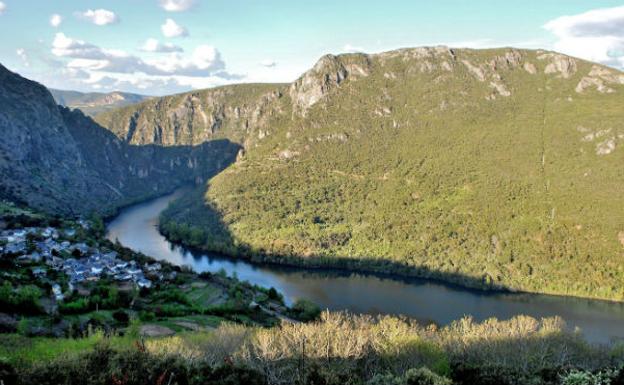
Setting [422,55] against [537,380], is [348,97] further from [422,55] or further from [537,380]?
[537,380]

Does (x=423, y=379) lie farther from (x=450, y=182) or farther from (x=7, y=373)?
(x=450, y=182)

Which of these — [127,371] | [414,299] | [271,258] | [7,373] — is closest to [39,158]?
[271,258]

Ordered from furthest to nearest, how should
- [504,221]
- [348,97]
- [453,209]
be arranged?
[348,97] < [453,209] < [504,221]

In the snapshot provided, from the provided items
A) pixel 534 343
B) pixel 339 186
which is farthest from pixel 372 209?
pixel 534 343

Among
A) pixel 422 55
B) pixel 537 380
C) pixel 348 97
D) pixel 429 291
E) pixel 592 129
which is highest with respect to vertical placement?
pixel 422 55

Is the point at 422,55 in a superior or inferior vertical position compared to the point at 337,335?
superior

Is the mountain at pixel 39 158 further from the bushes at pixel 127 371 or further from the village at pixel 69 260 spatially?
the bushes at pixel 127 371
